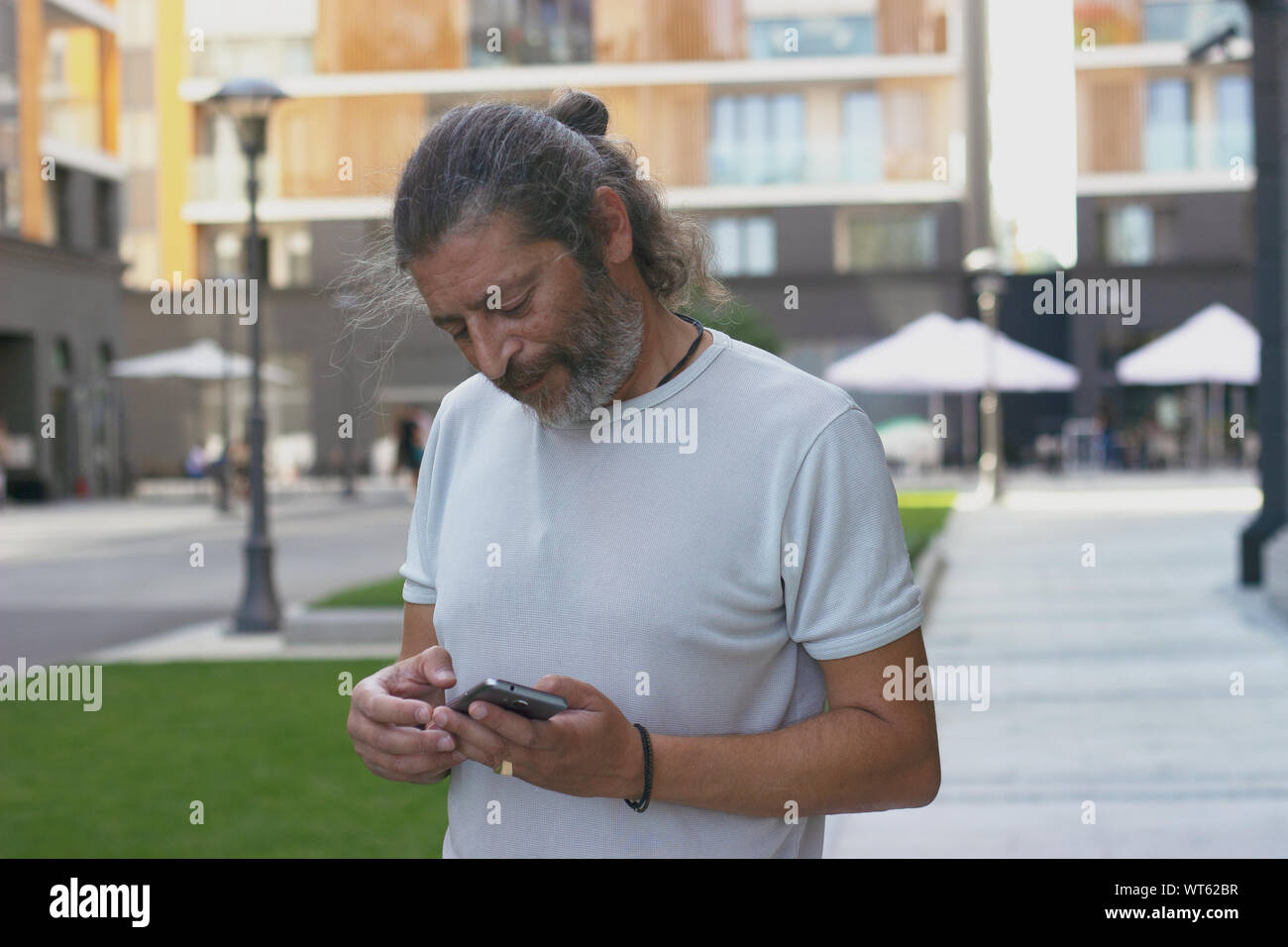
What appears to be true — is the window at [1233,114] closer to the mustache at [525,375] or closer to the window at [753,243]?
the window at [753,243]

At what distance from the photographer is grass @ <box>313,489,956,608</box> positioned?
11375mm

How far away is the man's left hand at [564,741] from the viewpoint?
1854 mm

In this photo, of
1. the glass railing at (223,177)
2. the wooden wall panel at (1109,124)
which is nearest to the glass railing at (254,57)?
the glass railing at (223,177)

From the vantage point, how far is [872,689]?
2.00 m

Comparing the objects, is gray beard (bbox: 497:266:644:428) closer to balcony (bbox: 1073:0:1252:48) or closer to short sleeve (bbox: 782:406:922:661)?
short sleeve (bbox: 782:406:922:661)

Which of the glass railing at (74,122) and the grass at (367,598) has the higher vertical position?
the glass railing at (74,122)

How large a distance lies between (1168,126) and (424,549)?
39.3m

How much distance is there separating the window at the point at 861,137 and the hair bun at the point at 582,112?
124 feet

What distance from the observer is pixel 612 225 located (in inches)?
82.1

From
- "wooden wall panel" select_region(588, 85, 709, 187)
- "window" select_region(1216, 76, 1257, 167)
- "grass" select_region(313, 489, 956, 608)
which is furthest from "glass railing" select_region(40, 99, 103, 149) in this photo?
"window" select_region(1216, 76, 1257, 167)

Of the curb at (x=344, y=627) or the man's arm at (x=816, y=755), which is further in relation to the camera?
the curb at (x=344, y=627)
